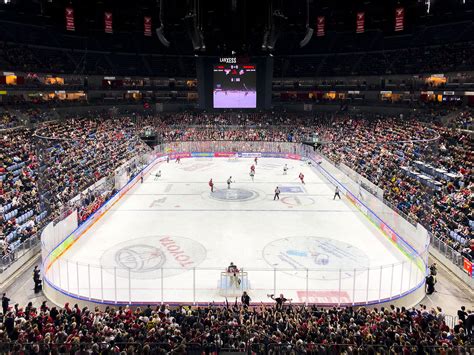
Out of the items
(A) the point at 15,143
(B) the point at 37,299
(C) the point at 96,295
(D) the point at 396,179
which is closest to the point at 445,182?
(D) the point at 396,179

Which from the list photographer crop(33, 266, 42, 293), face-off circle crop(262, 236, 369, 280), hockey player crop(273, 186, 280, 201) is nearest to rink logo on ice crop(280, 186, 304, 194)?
hockey player crop(273, 186, 280, 201)

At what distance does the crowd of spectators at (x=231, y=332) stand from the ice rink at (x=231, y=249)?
80.7 inches

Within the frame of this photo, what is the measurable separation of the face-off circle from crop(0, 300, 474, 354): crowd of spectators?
595 centimetres

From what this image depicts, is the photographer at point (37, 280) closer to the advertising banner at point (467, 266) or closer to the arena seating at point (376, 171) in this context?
the arena seating at point (376, 171)

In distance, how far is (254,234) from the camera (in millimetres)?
25828

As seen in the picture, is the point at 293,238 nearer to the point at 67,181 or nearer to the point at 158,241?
the point at 158,241

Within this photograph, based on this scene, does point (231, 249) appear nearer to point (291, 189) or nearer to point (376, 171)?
point (291, 189)

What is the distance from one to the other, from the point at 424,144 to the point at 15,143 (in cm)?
3095

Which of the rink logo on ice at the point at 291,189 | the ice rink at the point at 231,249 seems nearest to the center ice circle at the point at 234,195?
the ice rink at the point at 231,249

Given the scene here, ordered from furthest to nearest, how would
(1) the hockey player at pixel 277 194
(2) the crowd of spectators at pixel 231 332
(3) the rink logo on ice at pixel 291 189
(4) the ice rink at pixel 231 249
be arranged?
(3) the rink logo on ice at pixel 291 189 → (1) the hockey player at pixel 277 194 → (4) the ice rink at pixel 231 249 → (2) the crowd of spectators at pixel 231 332

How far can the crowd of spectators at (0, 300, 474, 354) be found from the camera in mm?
10898

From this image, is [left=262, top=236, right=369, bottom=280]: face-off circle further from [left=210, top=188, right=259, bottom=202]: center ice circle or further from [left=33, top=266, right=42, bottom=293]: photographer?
[left=33, top=266, right=42, bottom=293]: photographer

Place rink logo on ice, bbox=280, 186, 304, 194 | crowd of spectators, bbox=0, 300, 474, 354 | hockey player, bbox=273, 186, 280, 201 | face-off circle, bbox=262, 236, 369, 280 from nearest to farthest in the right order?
crowd of spectators, bbox=0, 300, 474, 354 < face-off circle, bbox=262, 236, 369, 280 < hockey player, bbox=273, 186, 280, 201 < rink logo on ice, bbox=280, 186, 304, 194

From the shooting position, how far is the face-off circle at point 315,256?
68.5 feet
